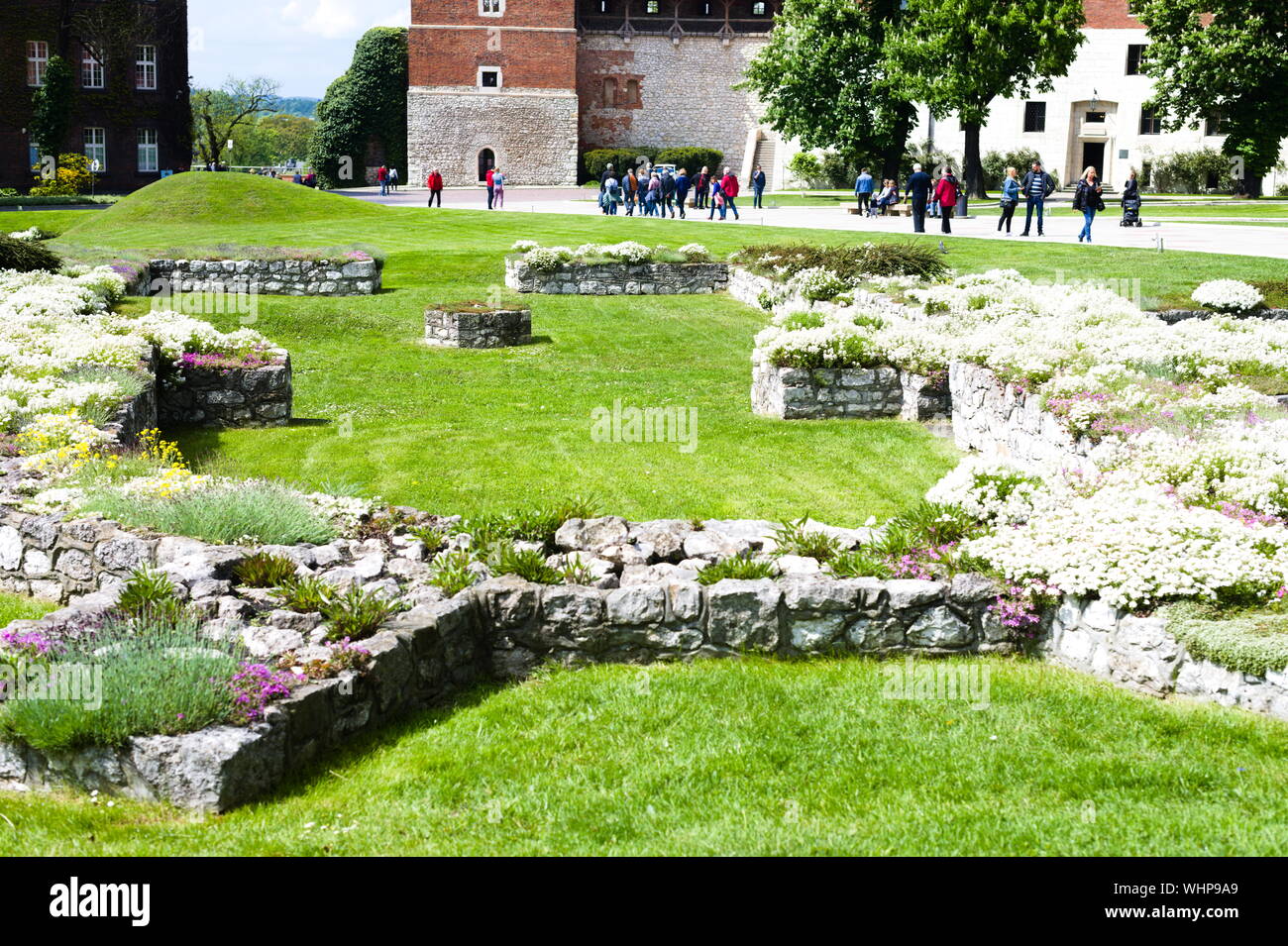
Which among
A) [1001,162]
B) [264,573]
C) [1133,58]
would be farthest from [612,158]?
[264,573]

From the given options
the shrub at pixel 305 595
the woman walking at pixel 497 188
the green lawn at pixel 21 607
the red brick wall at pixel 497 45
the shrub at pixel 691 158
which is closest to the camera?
the shrub at pixel 305 595

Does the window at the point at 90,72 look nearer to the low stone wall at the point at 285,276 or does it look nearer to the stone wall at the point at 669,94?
the stone wall at the point at 669,94

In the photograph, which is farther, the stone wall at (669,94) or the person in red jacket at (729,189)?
the stone wall at (669,94)

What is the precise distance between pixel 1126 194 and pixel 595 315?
17.0 meters

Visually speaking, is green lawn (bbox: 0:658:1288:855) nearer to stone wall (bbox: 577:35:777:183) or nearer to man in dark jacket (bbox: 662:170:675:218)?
man in dark jacket (bbox: 662:170:675:218)

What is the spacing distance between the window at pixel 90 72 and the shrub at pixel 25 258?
37553 millimetres

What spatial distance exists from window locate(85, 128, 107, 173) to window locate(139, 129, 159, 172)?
5.27 ft

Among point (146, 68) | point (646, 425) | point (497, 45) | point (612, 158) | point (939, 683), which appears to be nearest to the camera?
point (939, 683)

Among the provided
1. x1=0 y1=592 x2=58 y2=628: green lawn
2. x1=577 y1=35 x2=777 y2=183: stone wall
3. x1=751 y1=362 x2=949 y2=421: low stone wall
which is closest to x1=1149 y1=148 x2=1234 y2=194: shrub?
x1=577 y1=35 x2=777 y2=183: stone wall

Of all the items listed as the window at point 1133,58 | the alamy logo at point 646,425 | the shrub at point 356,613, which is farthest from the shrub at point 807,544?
the window at point 1133,58

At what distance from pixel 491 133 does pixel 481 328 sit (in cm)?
4557

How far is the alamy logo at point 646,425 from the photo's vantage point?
45.1 feet

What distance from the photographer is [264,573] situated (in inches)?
277
